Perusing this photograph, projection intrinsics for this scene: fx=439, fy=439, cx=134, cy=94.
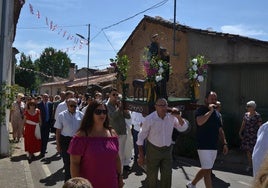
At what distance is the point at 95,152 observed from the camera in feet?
14.5

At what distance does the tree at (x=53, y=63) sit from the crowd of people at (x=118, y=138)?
7354 centimetres

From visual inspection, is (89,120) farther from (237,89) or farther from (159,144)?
(237,89)

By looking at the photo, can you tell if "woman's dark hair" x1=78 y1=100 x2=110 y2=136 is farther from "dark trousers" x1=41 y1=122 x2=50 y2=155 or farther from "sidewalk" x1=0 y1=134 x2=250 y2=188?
"dark trousers" x1=41 y1=122 x2=50 y2=155

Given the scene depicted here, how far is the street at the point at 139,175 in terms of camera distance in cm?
879

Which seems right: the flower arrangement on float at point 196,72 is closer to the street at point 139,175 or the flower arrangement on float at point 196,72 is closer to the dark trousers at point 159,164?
the dark trousers at point 159,164

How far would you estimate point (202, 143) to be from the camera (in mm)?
7457

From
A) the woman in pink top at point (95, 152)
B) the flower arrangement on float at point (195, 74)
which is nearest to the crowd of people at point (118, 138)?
the woman in pink top at point (95, 152)

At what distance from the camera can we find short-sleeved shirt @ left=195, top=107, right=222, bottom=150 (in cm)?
743

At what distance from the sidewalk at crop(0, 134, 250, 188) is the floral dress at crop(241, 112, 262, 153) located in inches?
26.4

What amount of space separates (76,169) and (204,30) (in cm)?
1198

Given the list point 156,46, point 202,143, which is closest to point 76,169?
point 202,143

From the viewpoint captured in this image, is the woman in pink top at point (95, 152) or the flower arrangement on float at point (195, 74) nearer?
the woman in pink top at point (95, 152)

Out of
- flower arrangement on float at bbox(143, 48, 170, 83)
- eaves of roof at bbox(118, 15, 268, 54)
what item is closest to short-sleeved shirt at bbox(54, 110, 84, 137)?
flower arrangement on float at bbox(143, 48, 170, 83)

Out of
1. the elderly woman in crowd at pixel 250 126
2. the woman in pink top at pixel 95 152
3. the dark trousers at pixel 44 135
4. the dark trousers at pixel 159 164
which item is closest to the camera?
the woman in pink top at pixel 95 152
